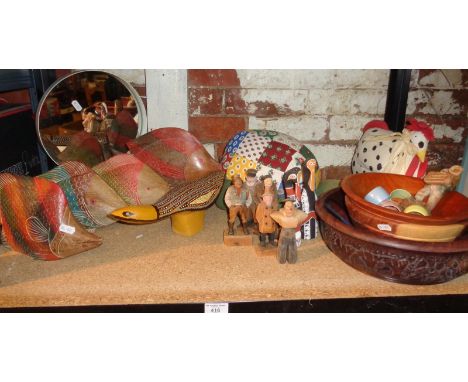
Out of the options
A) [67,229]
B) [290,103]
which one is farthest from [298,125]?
[67,229]

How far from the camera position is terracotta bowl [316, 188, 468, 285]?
→ 74 cm

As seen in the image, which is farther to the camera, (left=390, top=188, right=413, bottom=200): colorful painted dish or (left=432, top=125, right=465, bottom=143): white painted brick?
(left=432, top=125, right=465, bottom=143): white painted brick

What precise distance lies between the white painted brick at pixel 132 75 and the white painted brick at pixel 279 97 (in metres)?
0.30

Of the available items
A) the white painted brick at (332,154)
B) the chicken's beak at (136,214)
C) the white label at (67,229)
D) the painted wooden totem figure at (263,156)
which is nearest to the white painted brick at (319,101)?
the white painted brick at (332,154)

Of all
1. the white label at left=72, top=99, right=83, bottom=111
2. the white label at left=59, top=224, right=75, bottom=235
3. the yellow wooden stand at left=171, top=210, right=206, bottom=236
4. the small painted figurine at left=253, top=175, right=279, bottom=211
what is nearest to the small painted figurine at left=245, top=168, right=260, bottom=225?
the small painted figurine at left=253, top=175, right=279, bottom=211

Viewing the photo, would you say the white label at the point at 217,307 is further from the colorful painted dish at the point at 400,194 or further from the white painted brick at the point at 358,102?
the white painted brick at the point at 358,102

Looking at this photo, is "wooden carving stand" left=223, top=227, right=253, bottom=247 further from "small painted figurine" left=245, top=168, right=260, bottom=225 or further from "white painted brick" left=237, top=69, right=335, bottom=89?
"white painted brick" left=237, top=69, right=335, bottom=89

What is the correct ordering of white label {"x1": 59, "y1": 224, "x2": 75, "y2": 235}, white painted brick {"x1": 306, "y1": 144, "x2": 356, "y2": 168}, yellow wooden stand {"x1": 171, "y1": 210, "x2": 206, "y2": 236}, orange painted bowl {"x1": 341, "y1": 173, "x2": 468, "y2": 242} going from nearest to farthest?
orange painted bowl {"x1": 341, "y1": 173, "x2": 468, "y2": 242}, white label {"x1": 59, "y1": 224, "x2": 75, "y2": 235}, yellow wooden stand {"x1": 171, "y1": 210, "x2": 206, "y2": 236}, white painted brick {"x1": 306, "y1": 144, "x2": 356, "y2": 168}

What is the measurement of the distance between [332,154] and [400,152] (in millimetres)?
322

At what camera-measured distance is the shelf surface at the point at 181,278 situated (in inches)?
30.7

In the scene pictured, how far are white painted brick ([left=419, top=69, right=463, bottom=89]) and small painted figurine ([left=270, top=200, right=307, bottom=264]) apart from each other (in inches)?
26.1

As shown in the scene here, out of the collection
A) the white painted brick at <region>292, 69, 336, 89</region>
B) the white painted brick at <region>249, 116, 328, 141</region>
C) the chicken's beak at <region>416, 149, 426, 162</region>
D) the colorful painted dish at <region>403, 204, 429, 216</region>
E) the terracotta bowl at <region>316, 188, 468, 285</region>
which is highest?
the white painted brick at <region>292, 69, 336, 89</region>

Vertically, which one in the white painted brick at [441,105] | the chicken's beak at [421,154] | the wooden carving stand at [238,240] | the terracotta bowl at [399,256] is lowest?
the wooden carving stand at [238,240]

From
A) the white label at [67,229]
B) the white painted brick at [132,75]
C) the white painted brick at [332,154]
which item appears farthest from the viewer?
the white painted brick at [332,154]
